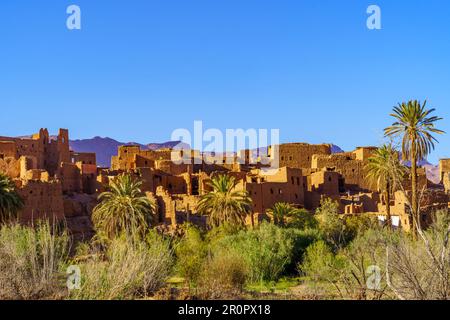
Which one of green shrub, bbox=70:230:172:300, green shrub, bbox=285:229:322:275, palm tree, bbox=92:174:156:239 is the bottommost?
green shrub, bbox=285:229:322:275

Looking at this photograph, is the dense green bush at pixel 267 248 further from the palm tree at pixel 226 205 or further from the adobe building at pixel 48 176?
the adobe building at pixel 48 176

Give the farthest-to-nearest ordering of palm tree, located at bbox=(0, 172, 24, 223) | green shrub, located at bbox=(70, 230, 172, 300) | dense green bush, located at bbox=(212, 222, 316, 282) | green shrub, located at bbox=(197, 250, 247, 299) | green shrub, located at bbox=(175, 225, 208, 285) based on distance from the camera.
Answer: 1. palm tree, located at bbox=(0, 172, 24, 223)
2. dense green bush, located at bbox=(212, 222, 316, 282)
3. green shrub, located at bbox=(175, 225, 208, 285)
4. green shrub, located at bbox=(197, 250, 247, 299)
5. green shrub, located at bbox=(70, 230, 172, 300)

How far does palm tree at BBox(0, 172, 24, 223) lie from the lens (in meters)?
32.2

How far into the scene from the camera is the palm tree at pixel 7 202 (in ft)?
105

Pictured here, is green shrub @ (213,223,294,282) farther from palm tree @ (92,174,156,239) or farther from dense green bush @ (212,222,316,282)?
palm tree @ (92,174,156,239)

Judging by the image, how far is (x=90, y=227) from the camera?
42781 mm

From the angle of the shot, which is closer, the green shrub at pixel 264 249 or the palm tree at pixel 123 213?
the green shrub at pixel 264 249

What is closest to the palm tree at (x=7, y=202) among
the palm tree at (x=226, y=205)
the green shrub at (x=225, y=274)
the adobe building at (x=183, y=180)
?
the adobe building at (x=183, y=180)

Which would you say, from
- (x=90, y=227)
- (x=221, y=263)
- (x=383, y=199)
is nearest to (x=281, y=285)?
(x=221, y=263)

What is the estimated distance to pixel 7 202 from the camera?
106 ft

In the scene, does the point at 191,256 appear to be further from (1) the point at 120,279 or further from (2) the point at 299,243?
(1) the point at 120,279

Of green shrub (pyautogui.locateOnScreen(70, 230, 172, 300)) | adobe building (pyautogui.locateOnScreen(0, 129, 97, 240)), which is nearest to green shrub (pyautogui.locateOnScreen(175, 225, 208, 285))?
green shrub (pyautogui.locateOnScreen(70, 230, 172, 300))
